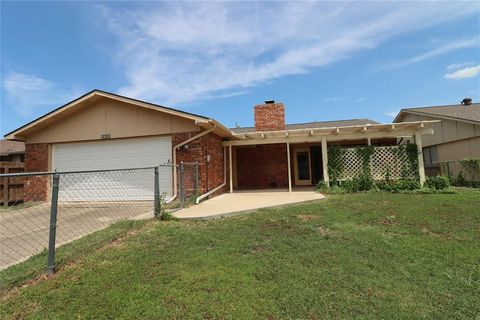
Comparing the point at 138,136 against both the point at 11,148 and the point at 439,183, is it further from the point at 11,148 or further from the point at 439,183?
the point at 11,148

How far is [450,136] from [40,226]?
781 inches

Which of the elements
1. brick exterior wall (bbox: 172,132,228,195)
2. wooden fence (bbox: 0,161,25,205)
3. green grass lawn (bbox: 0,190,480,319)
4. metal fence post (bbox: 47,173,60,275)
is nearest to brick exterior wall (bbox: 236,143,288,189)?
brick exterior wall (bbox: 172,132,228,195)

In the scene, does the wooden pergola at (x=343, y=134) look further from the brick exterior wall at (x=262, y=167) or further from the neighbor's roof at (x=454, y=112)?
the neighbor's roof at (x=454, y=112)

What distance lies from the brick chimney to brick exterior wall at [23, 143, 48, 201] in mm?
9571

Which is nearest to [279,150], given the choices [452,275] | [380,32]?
[380,32]

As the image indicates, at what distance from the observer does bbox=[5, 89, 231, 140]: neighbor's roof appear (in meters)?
9.16

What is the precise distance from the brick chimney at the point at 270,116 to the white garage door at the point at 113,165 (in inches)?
245

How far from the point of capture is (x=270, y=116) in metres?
14.6

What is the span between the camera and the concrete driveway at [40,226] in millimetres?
4600

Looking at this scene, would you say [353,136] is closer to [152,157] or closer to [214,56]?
[214,56]

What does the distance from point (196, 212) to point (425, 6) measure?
871cm

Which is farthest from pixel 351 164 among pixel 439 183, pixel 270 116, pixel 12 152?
pixel 12 152

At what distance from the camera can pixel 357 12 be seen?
7906 mm

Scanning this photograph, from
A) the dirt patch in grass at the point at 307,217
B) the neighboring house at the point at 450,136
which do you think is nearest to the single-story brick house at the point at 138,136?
the dirt patch in grass at the point at 307,217
